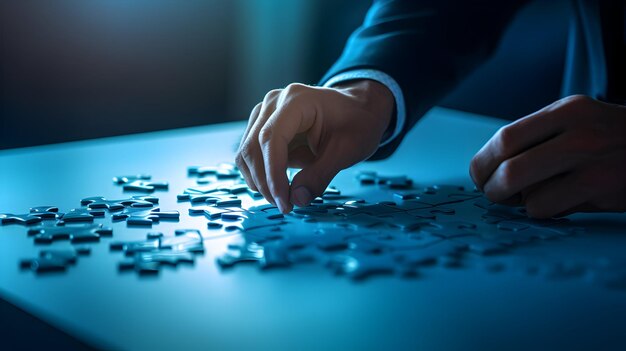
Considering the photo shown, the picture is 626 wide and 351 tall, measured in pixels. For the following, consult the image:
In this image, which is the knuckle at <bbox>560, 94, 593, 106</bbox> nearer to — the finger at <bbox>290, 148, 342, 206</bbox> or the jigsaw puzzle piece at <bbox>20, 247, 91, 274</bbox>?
the finger at <bbox>290, 148, 342, 206</bbox>

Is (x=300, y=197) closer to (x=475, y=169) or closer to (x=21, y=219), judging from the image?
(x=475, y=169)

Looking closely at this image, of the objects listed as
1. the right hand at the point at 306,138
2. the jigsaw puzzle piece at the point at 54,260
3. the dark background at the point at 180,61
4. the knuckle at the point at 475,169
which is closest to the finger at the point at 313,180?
the right hand at the point at 306,138

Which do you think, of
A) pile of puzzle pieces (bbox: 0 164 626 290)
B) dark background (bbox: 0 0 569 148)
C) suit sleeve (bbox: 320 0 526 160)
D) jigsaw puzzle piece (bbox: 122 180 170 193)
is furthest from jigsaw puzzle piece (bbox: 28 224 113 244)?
dark background (bbox: 0 0 569 148)

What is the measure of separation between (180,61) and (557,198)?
2717 millimetres

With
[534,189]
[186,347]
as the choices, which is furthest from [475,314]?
[534,189]

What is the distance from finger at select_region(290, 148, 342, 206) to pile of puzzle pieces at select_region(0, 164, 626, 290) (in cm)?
2

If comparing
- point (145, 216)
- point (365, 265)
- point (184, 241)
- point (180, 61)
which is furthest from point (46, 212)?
point (180, 61)

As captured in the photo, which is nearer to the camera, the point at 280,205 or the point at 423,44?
the point at 280,205

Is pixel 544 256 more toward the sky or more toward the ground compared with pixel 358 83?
more toward the ground

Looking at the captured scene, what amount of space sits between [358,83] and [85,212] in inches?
24.5

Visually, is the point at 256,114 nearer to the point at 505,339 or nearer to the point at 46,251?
the point at 46,251

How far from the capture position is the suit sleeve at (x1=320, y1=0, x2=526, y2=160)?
1.55 meters

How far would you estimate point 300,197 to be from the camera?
3.74 ft

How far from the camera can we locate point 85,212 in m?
1.11
